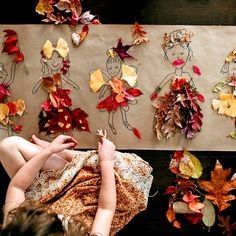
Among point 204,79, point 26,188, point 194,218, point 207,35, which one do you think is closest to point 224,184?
point 194,218

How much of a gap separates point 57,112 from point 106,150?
6.9 inches

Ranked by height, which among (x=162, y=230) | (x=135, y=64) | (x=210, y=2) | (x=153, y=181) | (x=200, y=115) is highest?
(x=210, y=2)

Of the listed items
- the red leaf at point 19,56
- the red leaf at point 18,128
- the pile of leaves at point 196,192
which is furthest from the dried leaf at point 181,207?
the red leaf at point 19,56

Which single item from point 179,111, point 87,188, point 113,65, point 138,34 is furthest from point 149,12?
point 87,188

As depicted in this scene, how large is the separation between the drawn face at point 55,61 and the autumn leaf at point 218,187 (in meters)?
0.49

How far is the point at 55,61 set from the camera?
1.13 m

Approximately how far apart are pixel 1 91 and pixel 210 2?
60 centimetres

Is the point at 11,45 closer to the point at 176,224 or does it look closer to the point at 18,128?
the point at 18,128

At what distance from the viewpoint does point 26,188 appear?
1063 mm

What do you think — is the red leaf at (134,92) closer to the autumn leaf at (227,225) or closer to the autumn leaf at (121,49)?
the autumn leaf at (121,49)

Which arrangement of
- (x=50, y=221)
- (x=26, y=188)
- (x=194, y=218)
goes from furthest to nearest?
1. (x=194, y=218)
2. (x=26, y=188)
3. (x=50, y=221)

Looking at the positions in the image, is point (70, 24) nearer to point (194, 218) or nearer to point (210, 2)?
point (210, 2)

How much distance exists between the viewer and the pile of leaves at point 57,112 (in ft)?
3.71

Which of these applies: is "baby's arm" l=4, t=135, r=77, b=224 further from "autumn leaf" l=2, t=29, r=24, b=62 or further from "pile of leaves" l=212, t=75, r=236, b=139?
"pile of leaves" l=212, t=75, r=236, b=139
